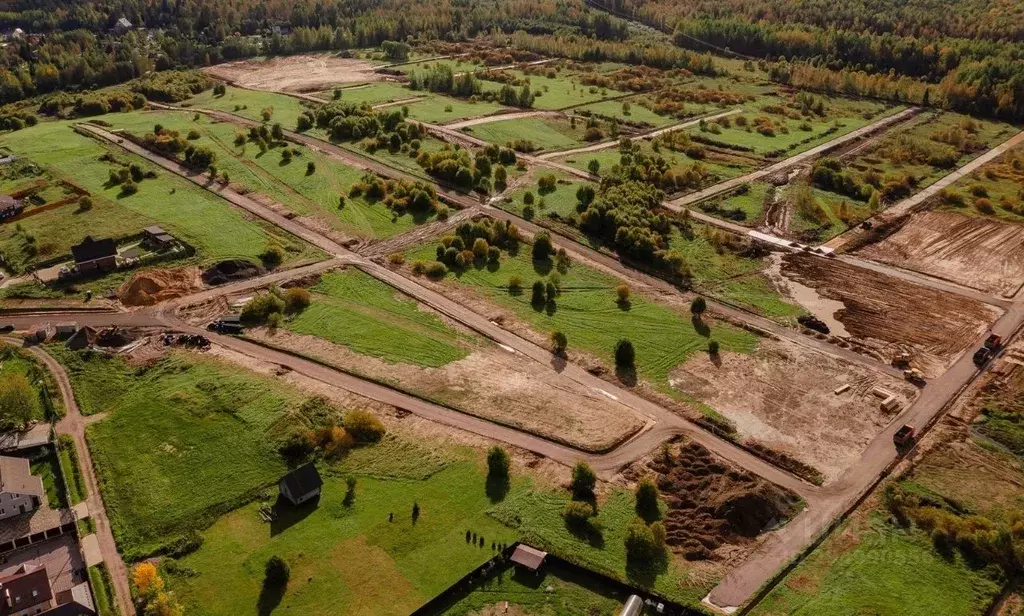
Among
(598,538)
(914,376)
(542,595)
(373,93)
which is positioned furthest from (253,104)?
(914,376)

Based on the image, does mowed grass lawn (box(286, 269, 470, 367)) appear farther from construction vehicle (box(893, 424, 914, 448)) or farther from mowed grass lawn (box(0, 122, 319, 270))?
construction vehicle (box(893, 424, 914, 448))

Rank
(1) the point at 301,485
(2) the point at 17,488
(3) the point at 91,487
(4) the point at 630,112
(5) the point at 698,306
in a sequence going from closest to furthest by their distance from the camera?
(2) the point at 17,488
(1) the point at 301,485
(3) the point at 91,487
(5) the point at 698,306
(4) the point at 630,112

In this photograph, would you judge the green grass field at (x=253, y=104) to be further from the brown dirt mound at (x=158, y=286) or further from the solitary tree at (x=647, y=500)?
the solitary tree at (x=647, y=500)

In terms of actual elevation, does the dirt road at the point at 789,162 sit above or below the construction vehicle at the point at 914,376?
above

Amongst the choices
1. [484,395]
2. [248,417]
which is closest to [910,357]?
[484,395]

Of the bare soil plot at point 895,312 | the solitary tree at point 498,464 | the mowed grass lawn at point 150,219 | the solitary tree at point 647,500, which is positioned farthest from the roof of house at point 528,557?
the mowed grass lawn at point 150,219

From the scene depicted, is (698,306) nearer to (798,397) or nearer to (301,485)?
(798,397)
